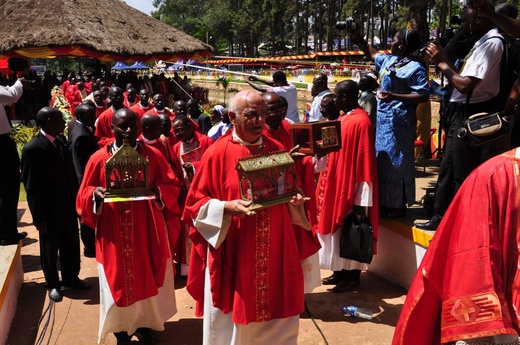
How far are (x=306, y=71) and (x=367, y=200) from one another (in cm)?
3193

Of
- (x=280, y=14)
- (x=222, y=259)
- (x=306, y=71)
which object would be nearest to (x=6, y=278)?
(x=222, y=259)

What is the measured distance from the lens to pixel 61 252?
547 cm

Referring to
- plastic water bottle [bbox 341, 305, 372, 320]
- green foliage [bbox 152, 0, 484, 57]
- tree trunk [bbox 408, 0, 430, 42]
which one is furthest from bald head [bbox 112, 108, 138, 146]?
green foliage [bbox 152, 0, 484, 57]

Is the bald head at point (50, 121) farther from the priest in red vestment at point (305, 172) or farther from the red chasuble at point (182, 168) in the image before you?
the priest in red vestment at point (305, 172)

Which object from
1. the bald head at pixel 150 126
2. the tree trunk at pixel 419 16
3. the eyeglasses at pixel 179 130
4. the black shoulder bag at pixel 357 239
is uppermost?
the tree trunk at pixel 419 16

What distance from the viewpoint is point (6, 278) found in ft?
15.8

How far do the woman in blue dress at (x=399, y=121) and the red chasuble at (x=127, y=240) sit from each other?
2.46 metres

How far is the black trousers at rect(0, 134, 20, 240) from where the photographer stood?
270 inches

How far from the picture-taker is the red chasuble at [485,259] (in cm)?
183

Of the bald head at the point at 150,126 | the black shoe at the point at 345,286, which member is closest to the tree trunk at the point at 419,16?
the black shoe at the point at 345,286

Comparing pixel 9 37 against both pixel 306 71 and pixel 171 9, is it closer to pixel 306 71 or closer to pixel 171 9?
pixel 306 71

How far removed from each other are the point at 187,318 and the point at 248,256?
6.41 feet

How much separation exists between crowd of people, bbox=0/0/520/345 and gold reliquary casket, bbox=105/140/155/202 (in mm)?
17

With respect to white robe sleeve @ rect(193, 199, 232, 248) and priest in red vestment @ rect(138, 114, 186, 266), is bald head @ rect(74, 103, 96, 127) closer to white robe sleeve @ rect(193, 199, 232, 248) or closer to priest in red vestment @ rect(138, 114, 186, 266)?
priest in red vestment @ rect(138, 114, 186, 266)
